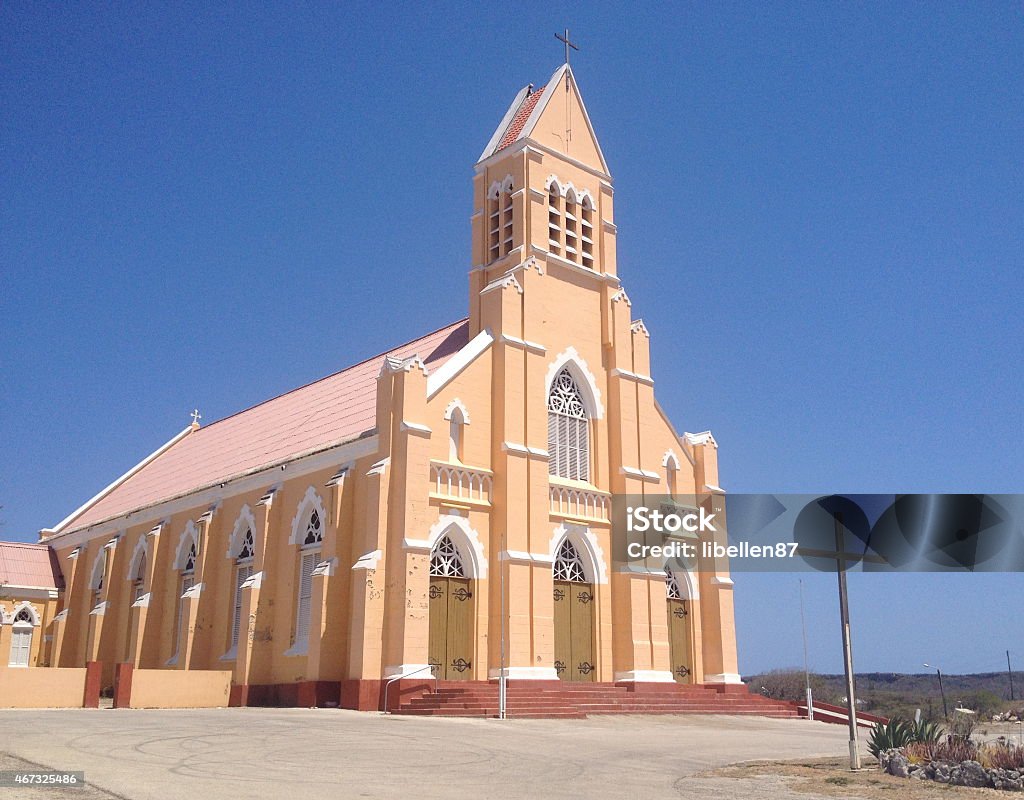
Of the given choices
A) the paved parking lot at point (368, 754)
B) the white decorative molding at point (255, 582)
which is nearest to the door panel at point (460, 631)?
the paved parking lot at point (368, 754)

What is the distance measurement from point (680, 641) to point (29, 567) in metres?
30.8

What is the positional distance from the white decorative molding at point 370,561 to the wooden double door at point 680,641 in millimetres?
12008

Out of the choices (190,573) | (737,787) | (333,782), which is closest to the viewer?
(333,782)

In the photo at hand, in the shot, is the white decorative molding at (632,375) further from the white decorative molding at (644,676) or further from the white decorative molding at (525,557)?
the white decorative molding at (644,676)

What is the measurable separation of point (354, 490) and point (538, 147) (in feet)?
45.5

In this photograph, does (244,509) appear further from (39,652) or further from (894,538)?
(894,538)

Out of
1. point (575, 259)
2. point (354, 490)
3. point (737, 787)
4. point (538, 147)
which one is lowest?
point (737, 787)

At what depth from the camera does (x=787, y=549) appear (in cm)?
2467

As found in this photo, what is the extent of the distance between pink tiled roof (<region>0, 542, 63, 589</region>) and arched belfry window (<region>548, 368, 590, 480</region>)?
90.0ft

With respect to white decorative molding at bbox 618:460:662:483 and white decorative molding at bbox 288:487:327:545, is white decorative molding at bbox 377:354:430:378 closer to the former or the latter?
white decorative molding at bbox 288:487:327:545

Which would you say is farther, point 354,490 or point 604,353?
point 604,353

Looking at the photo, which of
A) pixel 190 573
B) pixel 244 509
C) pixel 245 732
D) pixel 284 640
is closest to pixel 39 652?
pixel 190 573

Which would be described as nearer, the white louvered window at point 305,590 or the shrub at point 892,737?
the shrub at point 892,737

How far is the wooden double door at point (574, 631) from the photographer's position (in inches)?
1217
